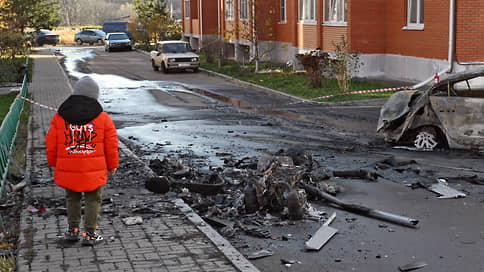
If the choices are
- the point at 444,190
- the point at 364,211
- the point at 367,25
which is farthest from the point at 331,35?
the point at 364,211

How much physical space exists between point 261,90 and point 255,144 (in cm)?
1128

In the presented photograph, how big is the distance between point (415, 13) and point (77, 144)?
1935 centimetres

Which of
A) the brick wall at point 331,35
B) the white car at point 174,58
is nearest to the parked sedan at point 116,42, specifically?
the white car at point 174,58

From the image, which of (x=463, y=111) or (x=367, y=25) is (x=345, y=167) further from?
(x=367, y=25)

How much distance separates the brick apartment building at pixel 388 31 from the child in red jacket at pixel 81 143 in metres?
16.3

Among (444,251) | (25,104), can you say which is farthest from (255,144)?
(25,104)

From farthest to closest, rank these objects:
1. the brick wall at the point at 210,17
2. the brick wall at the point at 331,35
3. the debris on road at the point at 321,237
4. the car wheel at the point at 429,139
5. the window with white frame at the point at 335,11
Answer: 1. the brick wall at the point at 210,17
2. the window with white frame at the point at 335,11
3. the brick wall at the point at 331,35
4. the car wheel at the point at 429,139
5. the debris on road at the point at 321,237

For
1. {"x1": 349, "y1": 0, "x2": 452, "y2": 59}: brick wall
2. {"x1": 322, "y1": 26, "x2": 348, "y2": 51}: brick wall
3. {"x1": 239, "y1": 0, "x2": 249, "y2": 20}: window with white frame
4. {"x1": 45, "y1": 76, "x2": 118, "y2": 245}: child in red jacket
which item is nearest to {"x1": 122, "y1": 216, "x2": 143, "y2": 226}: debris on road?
{"x1": 45, "y1": 76, "x2": 118, "y2": 245}: child in red jacket

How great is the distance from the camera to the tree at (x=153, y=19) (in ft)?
170

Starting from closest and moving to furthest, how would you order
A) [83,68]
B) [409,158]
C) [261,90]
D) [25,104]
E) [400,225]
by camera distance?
[400,225]
[409,158]
[25,104]
[261,90]
[83,68]

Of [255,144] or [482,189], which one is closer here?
[482,189]

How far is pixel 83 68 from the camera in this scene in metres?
36.6

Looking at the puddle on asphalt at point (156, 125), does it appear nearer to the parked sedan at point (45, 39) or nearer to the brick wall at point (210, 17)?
the brick wall at point (210, 17)

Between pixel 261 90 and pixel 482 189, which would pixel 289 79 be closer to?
pixel 261 90
